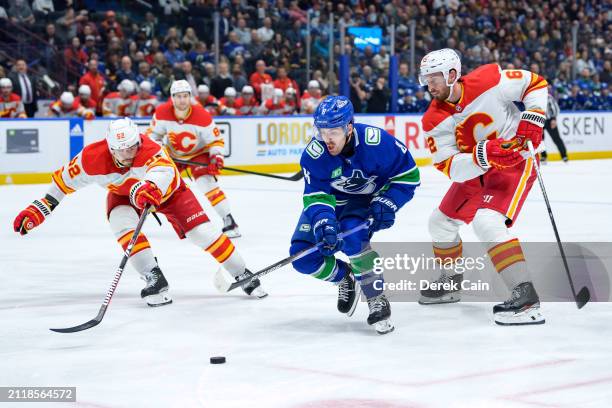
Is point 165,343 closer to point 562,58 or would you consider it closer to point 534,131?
point 534,131

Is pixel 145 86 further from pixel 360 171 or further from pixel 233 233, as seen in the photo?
pixel 360 171

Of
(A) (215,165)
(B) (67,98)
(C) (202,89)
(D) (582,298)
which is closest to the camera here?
(D) (582,298)

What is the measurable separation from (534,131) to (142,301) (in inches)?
86.9

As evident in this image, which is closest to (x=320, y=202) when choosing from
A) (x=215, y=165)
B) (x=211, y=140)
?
(x=215, y=165)

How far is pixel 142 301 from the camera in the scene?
5.67 meters

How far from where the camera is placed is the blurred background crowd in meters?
13.8

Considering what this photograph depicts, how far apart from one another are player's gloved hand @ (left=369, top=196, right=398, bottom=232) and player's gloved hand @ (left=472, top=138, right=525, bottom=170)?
49 cm

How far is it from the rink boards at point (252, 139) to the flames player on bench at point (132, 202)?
7.05m

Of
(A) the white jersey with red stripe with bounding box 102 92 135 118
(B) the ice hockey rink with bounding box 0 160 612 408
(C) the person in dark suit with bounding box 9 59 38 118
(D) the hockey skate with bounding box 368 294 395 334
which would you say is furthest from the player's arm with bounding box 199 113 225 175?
(C) the person in dark suit with bounding box 9 59 38 118

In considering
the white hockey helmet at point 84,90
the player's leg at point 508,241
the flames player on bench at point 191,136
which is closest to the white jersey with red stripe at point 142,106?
the white hockey helmet at point 84,90

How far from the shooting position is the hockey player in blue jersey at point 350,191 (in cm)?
456

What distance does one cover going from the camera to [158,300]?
18.1 feet

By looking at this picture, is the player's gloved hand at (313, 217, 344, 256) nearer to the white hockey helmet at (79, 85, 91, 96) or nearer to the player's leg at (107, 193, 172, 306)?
the player's leg at (107, 193, 172, 306)

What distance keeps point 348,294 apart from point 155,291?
1.09 meters
